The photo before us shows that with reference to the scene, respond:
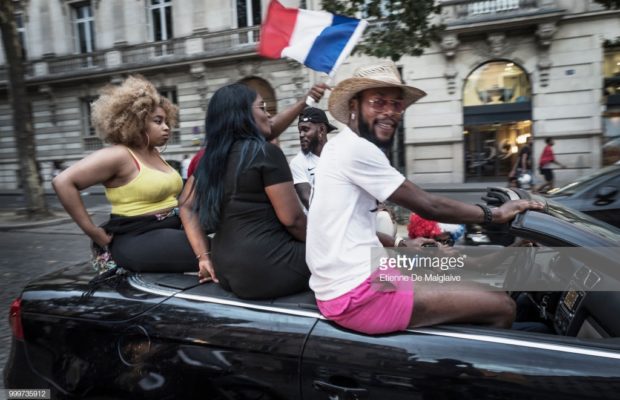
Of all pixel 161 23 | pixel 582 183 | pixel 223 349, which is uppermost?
pixel 161 23

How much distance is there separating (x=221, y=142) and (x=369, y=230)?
31.2 inches

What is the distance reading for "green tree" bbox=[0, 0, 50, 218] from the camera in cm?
1198

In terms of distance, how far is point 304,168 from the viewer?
4.29 meters

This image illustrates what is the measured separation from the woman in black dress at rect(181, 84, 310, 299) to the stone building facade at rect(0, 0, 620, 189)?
50.3 ft

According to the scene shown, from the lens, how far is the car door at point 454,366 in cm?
146

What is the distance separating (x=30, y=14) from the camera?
2409cm

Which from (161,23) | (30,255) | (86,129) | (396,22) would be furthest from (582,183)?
(86,129)

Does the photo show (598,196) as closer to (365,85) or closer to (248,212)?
(365,85)

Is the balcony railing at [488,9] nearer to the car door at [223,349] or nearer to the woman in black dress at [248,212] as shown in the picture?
the woman in black dress at [248,212]

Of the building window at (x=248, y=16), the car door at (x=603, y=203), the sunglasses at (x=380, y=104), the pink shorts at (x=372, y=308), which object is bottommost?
→ the car door at (x=603, y=203)

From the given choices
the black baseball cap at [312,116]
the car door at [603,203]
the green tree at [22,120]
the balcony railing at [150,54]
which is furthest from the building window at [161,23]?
the car door at [603,203]

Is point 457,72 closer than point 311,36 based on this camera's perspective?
No

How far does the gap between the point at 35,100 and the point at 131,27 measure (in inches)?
280

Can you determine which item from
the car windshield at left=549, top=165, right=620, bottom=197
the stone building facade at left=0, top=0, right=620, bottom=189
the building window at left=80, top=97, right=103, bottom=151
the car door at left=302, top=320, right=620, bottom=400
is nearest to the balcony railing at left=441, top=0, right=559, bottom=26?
the stone building facade at left=0, top=0, right=620, bottom=189
